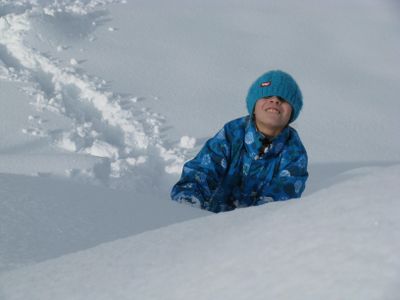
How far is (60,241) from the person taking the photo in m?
1.27

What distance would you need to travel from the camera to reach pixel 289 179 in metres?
2.42

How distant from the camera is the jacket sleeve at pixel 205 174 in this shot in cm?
232

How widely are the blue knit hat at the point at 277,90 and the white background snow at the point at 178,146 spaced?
0.35 metres

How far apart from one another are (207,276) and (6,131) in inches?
98.6

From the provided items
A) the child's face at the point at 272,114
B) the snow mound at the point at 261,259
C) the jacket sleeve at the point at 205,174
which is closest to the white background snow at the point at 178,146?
the snow mound at the point at 261,259

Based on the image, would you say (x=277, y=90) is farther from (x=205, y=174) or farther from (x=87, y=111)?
(x=87, y=111)

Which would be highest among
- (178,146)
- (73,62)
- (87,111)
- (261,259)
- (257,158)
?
(73,62)

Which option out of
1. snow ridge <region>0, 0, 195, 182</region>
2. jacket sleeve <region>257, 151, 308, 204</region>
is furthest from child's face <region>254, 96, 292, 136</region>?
snow ridge <region>0, 0, 195, 182</region>

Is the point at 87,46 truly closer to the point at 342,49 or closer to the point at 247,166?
the point at 342,49

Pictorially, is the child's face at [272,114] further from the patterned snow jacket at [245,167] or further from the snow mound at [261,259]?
the snow mound at [261,259]

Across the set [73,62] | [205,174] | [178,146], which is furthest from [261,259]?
[73,62]

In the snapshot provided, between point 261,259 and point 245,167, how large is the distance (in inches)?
64.5

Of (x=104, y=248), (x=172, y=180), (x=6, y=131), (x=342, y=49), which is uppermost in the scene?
(x=342, y=49)

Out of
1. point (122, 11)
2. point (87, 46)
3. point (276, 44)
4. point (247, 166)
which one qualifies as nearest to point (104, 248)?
point (247, 166)
